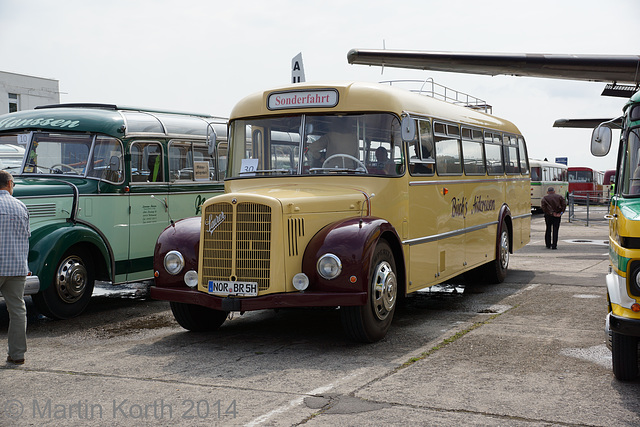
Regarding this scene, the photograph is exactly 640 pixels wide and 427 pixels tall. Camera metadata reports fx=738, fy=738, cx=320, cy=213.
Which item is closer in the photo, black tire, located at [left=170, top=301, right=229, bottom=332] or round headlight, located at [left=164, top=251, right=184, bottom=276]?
round headlight, located at [left=164, top=251, right=184, bottom=276]

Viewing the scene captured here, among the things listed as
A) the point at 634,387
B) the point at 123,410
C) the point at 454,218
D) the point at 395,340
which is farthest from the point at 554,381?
the point at 454,218

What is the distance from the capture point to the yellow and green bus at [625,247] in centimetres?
544

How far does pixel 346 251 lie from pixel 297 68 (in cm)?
650

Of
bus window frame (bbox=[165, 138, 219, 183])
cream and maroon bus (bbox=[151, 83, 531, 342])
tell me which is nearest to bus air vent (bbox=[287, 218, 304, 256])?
cream and maroon bus (bbox=[151, 83, 531, 342])

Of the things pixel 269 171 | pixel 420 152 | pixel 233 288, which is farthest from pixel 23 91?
Answer: pixel 233 288

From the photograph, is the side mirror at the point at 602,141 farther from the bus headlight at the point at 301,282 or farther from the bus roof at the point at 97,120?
the bus roof at the point at 97,120

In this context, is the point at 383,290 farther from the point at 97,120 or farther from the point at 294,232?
the point at 97,120

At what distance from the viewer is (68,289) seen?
944 cm

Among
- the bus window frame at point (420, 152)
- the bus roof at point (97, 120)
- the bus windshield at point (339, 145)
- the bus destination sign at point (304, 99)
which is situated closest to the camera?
the bus windshield at point (339, 145)

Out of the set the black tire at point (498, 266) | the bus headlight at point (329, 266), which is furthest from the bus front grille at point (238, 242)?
the black tire at point (498, 266)

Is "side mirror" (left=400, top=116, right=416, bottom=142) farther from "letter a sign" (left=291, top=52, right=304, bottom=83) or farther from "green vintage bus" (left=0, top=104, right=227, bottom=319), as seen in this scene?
"letter a sign" (left=291, top=52, right=304, bottom=83)

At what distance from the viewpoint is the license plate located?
7.13m

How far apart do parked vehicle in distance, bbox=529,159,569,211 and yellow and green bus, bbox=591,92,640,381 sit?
32.0 m

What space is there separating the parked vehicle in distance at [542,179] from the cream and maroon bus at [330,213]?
1166 inches
